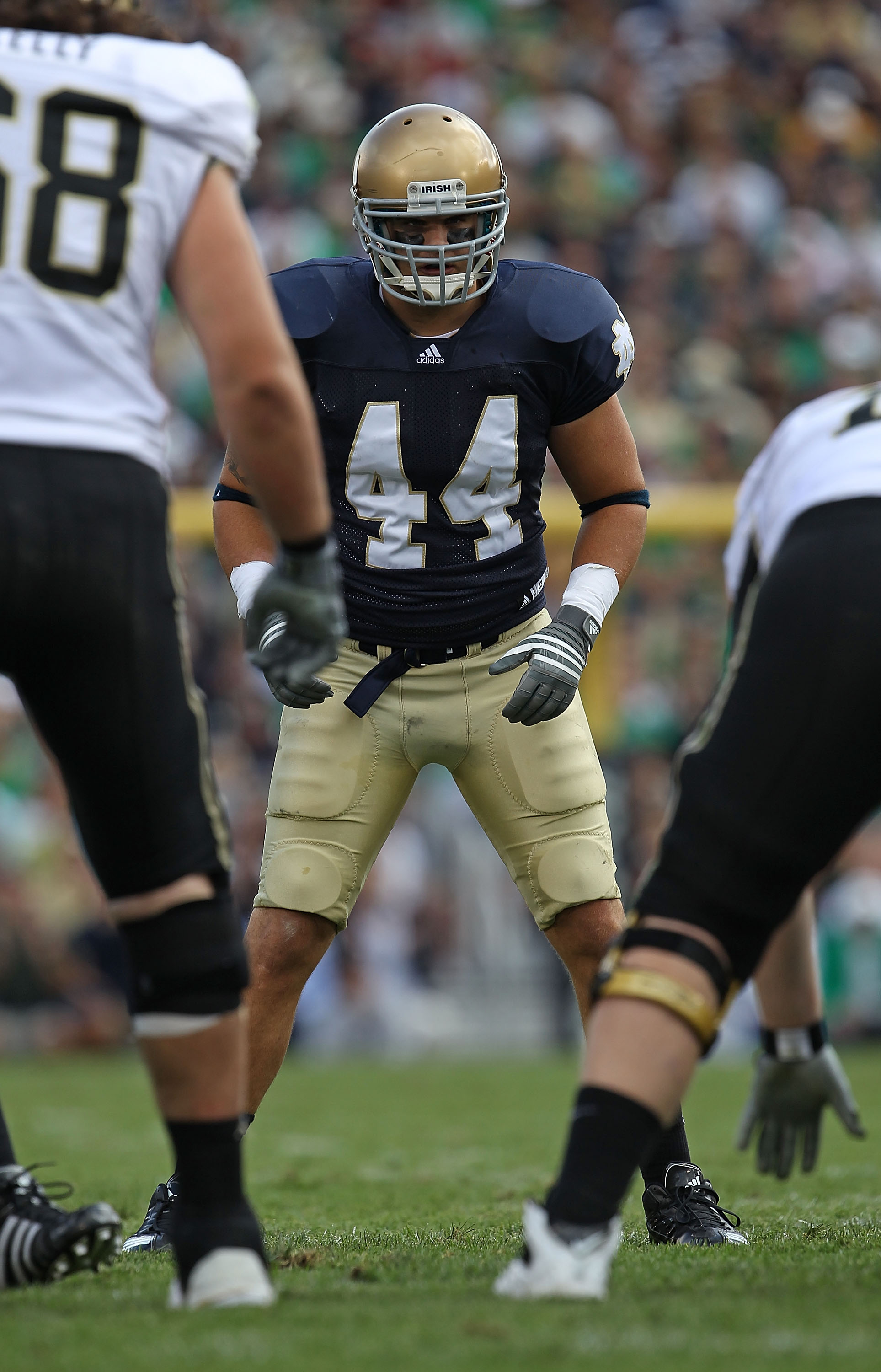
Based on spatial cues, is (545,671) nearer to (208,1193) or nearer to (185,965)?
(185,965)

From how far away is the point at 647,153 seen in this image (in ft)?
35.6

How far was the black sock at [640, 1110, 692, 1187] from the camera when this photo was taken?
3234mm

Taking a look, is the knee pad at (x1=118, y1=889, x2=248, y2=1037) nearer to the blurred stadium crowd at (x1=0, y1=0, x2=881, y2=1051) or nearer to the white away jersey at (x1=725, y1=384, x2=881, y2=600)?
the white away jersey at (x1=725, y1=384, x2=881, y2=600)

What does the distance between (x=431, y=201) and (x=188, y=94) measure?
99 cm

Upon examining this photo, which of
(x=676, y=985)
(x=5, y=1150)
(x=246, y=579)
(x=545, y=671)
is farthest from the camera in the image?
(x=246, y=579)

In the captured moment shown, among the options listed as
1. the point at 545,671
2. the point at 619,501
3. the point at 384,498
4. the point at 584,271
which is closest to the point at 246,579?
the point at 384,498

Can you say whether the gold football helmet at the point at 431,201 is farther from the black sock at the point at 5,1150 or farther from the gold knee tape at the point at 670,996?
the black sock at the point at 5,1150

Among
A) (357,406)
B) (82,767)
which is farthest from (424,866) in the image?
(82,767)

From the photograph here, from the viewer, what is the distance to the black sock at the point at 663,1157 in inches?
127

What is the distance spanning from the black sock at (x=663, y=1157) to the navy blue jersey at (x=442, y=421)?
3.27ft

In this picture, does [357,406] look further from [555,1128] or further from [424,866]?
[424,866]

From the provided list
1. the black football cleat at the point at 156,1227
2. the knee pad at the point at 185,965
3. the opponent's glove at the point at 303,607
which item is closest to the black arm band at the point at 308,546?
the opponent's glove at the point at 303,607

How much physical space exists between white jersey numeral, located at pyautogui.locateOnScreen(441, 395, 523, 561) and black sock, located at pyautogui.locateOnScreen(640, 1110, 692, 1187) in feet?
3.68

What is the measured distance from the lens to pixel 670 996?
7.45 ft
